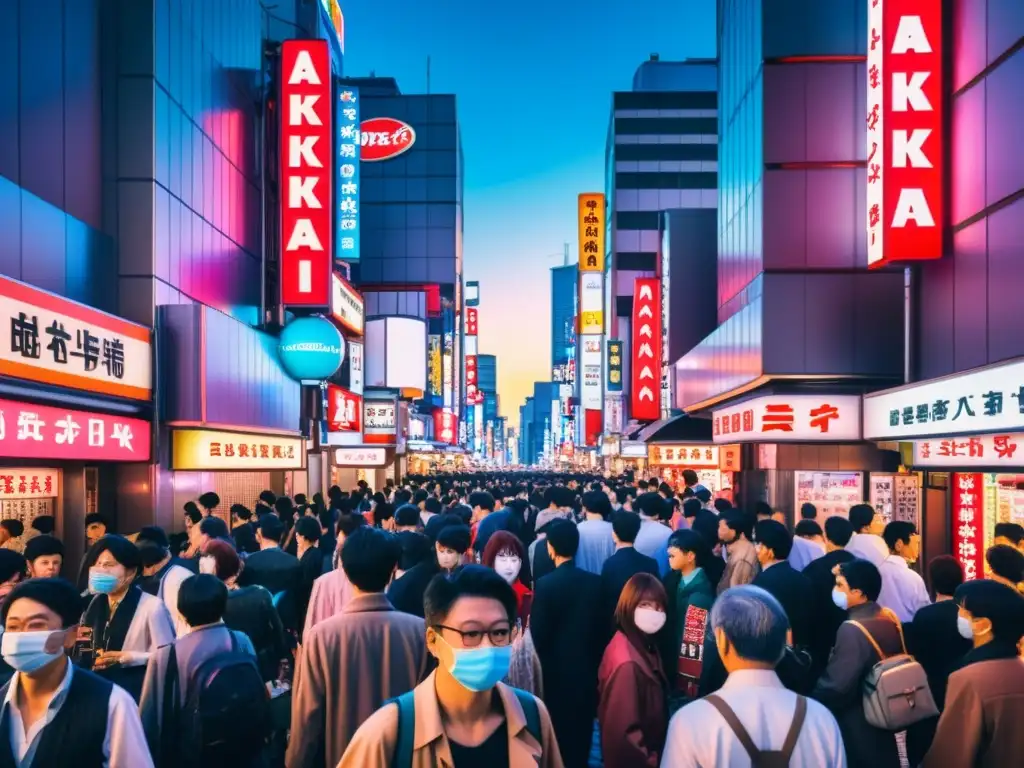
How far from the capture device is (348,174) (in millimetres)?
31312

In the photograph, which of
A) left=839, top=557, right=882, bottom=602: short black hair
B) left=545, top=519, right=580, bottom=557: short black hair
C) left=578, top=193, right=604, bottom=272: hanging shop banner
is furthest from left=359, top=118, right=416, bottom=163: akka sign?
left=839, top=557, right=882, bottom=602: short black hair

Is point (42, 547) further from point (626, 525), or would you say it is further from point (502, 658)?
point (502, 658)

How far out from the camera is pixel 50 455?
11.0 meters

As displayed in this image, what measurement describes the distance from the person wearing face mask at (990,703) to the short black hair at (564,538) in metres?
2.64

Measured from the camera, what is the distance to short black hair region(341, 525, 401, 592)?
14.4 feet

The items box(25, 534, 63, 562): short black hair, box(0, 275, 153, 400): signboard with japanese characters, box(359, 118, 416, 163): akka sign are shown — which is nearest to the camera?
box(25, 534, 63, 562): short black hair

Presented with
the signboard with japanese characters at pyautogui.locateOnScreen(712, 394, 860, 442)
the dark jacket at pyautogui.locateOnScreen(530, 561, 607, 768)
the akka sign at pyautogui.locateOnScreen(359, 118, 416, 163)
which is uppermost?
the akka sign at pyautogui.locateOnScreen(359, 118, 416, 163)

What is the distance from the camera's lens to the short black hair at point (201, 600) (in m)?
4.41

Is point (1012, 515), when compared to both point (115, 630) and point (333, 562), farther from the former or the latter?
point (115, 630)

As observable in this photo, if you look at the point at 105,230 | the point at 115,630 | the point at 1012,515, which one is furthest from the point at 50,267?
the point at 1012,515

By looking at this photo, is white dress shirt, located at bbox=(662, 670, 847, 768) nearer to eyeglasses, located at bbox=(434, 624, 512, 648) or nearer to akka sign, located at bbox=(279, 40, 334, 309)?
eyeglasses, located at bbox=(434, 624, 512, 648)

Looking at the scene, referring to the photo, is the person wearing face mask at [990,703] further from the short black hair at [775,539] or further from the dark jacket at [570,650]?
the short black hair at [775,539]

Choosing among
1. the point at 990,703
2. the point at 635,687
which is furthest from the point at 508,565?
the point at 990,703

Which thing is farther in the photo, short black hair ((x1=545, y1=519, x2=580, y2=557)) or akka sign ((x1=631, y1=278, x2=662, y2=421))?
akka sign ((x1=631, y1=278, x2=662, y2=421))
